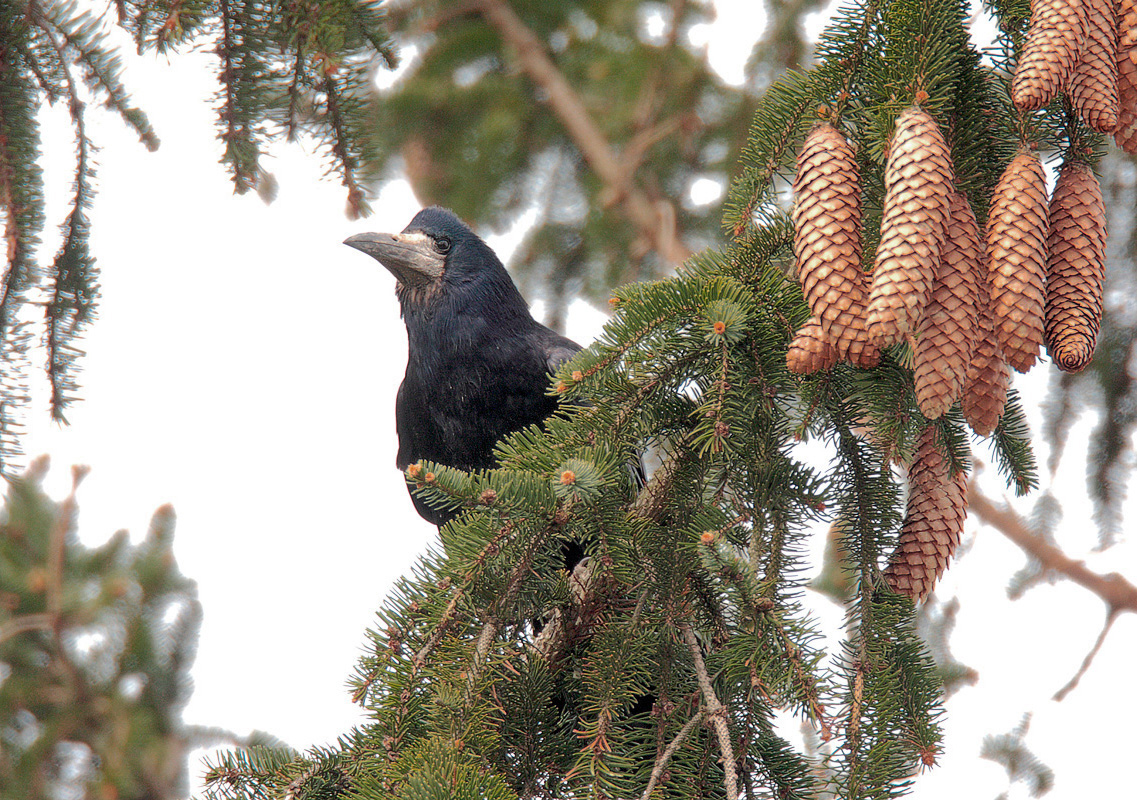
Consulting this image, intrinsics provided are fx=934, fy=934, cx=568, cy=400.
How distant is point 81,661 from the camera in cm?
270

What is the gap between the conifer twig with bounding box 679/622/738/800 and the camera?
4.27 ft

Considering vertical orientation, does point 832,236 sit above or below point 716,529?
above

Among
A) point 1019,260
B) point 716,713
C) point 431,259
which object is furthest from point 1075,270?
point 431,259

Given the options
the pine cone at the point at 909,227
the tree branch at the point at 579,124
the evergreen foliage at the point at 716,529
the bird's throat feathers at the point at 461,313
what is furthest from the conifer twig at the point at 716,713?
the tree branch at the point at 579,124

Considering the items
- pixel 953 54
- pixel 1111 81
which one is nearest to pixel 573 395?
pixel 953 54

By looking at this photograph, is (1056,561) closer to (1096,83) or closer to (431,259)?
(1096,83)

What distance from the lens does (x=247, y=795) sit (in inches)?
56.2

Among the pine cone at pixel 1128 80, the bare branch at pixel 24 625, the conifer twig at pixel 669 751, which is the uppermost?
the pine cone at pixel 1128 80

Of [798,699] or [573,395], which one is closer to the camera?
[798,699]

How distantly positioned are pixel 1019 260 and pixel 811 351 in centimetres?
31

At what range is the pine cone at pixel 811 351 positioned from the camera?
1.34 meters

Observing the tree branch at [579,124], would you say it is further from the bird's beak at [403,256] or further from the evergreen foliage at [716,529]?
the evergreen foliage at [716,529]

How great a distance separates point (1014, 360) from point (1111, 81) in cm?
47

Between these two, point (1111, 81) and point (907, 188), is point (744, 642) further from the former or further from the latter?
point (1111, 81)
